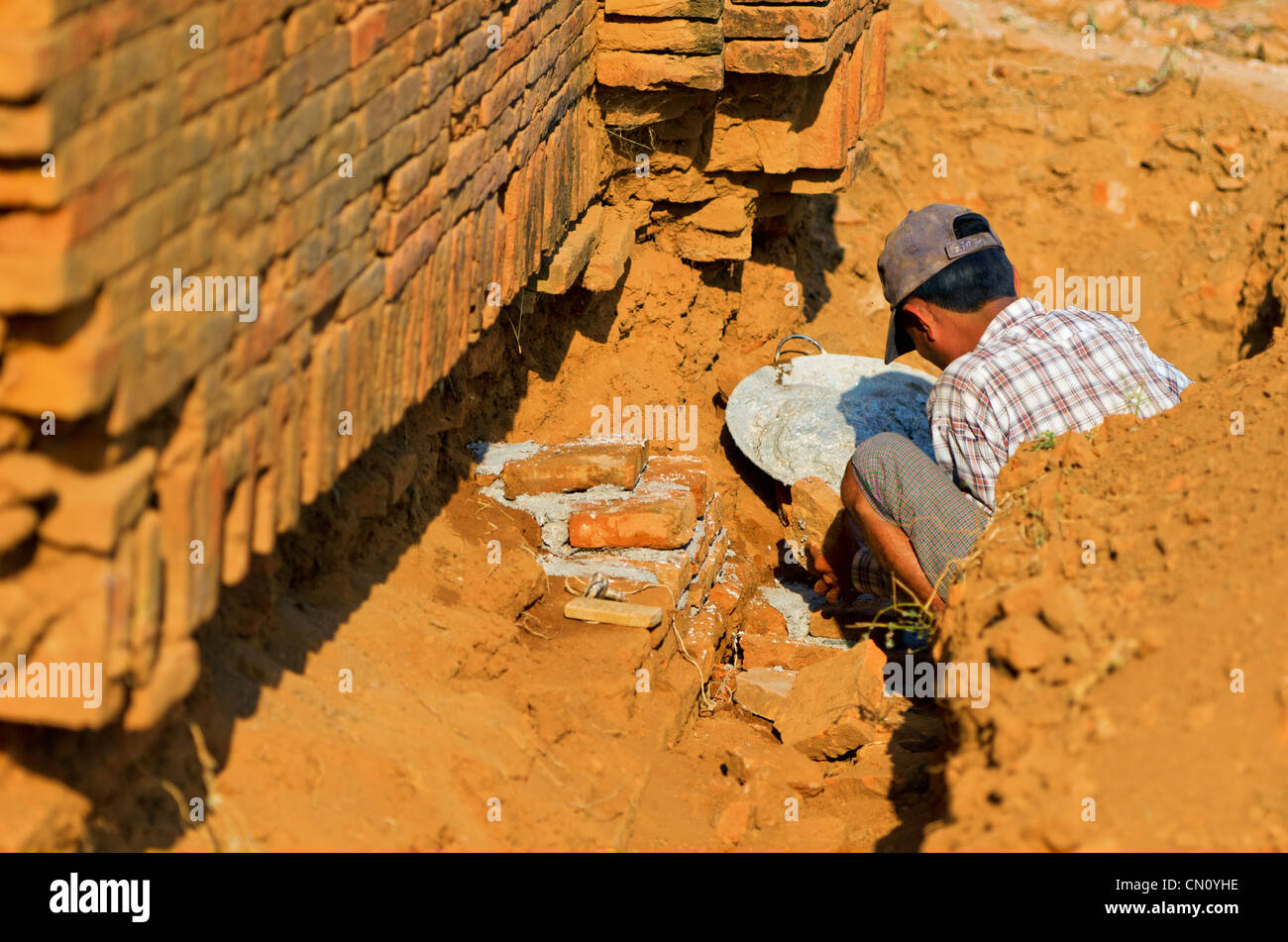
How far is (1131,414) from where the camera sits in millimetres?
3836

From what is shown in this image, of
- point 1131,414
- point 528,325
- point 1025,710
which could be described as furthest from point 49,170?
point 528,325

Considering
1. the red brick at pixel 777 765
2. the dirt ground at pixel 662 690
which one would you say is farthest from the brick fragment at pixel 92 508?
the red brick at pixel 777 765

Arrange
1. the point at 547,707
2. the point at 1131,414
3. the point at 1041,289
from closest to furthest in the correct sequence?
the point at 547,707 < the point at 1131,414 < the point at 1041,289

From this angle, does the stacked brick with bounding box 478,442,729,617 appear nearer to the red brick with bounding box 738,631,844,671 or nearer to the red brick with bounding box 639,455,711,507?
the red brick with bounding box 639,455,711,507

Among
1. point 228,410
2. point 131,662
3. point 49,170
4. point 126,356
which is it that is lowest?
point 131,662

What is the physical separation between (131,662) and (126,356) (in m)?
0.54

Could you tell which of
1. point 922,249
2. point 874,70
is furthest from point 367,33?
point 874,70

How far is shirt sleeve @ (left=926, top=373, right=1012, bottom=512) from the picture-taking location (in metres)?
4.05

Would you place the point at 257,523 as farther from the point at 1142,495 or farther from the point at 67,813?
the point at 1142,495

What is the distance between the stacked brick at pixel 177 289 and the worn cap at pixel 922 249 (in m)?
2.00

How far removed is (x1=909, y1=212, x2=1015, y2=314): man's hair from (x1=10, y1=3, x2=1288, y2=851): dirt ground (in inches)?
32.4

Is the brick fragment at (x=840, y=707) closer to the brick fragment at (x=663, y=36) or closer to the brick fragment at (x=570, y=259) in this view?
the brick fragment at (x=570, y=259)

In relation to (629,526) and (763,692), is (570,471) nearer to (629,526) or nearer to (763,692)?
(629,526)

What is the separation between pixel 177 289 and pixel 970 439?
272 cm
